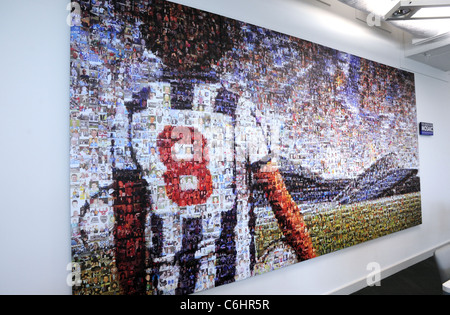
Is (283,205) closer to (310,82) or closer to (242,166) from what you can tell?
(242,166)

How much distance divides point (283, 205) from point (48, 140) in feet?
6.09

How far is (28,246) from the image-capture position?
4.65 feet

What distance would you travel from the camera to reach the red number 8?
70.4 inches

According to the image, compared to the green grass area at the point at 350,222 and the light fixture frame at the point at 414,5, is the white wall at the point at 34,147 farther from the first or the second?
the light fixture frame at the point at 414,5

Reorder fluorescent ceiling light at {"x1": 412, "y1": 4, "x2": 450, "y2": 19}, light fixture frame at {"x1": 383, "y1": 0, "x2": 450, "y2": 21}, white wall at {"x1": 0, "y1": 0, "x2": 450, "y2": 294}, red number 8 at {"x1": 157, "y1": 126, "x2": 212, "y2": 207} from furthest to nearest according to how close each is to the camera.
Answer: fluorescent ceiling light at {"x1": 412, "y1": 4, "x2": 450, "y2": 19}, light fixture frame at {"x1": 383, "y1": 0, "x2": 450, "y2": 21}, red number 8 at {"x1": 157, "y1": 126, "x2": 212, "y2": 207}, white wall at {"x1": 0, "y1": 0, "x2": 450, "y2": 294}

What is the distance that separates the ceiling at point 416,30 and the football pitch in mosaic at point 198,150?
1.67ft

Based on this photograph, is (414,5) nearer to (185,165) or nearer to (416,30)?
A: (416,30)

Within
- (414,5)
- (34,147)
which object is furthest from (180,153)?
(414,5)

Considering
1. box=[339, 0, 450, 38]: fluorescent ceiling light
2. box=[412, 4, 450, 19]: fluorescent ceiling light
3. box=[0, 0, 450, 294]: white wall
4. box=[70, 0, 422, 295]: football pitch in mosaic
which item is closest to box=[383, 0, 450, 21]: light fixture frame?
box=[339, 0, 450, 38]: fluorescent ceiling light

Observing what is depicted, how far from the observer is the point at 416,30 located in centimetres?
297

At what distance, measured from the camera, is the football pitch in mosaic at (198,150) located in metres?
1.58

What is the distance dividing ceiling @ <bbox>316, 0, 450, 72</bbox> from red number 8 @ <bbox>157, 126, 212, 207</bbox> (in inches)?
78.9

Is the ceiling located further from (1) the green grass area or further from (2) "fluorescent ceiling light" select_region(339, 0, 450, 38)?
(1) the green grass area
